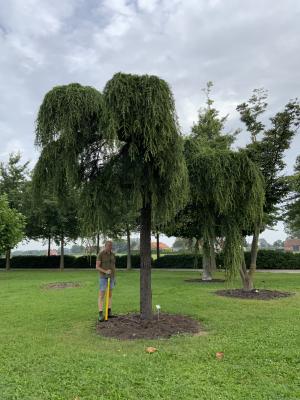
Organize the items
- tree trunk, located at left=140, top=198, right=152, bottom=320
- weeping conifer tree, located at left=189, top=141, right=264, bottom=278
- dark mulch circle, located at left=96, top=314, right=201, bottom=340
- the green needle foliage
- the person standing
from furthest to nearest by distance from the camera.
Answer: weeping conifer tree, located at left=189, top=141, right=264, bottom=278 → the person standing → tree trunk, located at left=140, top=198, right=152, bottom=320 → dark mulch circle, located at left=96, top=314, right=201, bottom=340 → the green needle foliage

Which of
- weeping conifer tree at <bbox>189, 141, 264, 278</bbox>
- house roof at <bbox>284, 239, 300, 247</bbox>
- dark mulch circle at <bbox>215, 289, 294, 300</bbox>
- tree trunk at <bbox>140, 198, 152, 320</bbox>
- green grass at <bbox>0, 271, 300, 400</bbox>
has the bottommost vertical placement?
green grass at <bbox>0, 271, 300, 400</bbox>

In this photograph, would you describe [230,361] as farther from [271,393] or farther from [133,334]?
[133,334]

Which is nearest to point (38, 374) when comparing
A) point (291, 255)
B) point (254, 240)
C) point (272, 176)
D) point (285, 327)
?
point (285, 327)

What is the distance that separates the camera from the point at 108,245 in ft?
28.0

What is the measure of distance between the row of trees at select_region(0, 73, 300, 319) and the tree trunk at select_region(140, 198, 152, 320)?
0.02 meters

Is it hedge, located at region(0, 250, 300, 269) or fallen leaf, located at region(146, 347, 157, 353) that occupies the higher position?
hedge, located at region(0, 250, 300, 269)

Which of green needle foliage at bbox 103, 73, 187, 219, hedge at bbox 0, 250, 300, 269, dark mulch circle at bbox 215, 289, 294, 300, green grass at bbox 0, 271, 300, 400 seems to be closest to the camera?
green grass at bbox 0, 271, 300, 400

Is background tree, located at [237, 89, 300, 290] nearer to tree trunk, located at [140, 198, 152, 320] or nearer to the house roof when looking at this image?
tree trunk, located at [140, 198, 152, 320]

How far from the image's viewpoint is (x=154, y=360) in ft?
17.8

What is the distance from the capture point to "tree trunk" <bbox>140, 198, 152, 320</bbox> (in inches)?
304

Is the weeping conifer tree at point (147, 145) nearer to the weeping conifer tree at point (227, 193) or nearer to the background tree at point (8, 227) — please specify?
the weeping conifer tree at point (227, 193)

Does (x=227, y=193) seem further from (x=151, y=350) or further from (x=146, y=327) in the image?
(x=151, y=350)

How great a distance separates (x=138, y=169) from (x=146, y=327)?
2777 millimetres

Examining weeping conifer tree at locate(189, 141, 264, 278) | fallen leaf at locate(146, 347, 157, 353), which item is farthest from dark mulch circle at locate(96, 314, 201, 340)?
weeping conifer tree at locate(189, 141, 264, 278)
